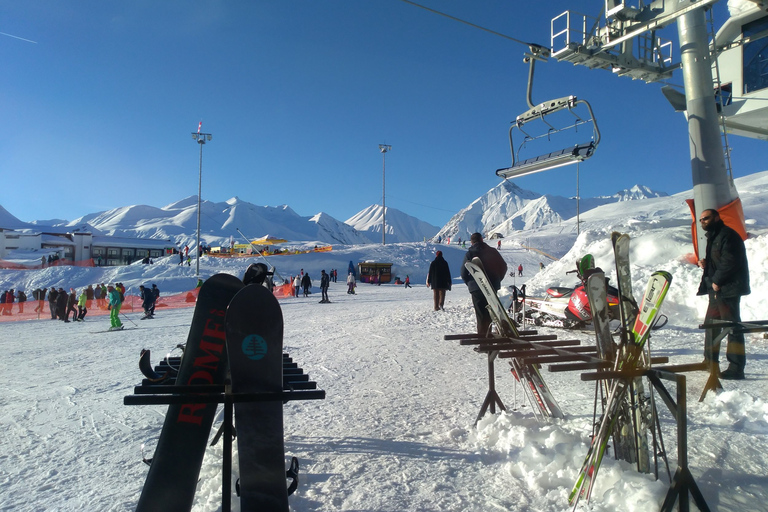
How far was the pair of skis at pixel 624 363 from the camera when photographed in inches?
108

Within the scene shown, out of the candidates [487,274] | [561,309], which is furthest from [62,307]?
[561,309]

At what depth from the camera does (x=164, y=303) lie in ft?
85.7

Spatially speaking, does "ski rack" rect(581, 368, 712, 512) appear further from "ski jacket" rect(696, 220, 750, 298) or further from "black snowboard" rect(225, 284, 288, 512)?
"ski jacket" rect(696, 220, 750, 298)

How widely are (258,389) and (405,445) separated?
1953 millimetres

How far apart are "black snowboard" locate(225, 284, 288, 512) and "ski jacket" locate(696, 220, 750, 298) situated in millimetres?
4830

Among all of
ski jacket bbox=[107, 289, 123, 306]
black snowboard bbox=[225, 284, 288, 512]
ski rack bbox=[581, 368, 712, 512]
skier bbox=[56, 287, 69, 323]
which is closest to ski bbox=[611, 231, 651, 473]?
ski rack bbox=[581, 368, 712, 512]

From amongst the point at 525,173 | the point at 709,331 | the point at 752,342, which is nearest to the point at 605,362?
the point at 709,331

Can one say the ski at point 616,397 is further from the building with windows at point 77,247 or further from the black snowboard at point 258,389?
the building with windows at point 77,247

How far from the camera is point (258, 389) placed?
242cm

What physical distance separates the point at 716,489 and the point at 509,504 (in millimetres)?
1263

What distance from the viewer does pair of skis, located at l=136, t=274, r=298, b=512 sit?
239cm

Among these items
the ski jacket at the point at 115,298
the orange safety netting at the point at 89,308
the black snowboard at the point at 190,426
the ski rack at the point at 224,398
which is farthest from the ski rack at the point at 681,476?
the orange safety netting at the point at 89,308

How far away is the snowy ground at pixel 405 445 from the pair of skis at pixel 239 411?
469 mm

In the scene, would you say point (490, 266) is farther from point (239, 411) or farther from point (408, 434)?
point (239, 411)
